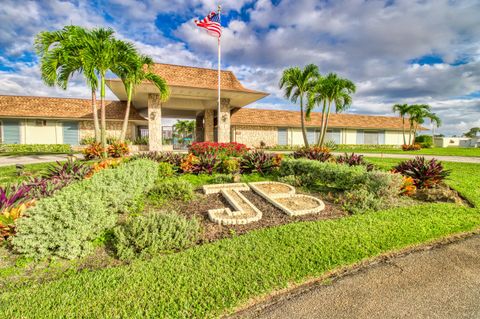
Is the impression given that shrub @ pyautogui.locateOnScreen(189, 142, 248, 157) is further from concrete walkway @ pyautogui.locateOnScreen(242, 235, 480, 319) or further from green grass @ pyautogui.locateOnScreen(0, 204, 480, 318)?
concrete walkway @ pyautogui.locateOnScreen(242, 235, 480, 319)

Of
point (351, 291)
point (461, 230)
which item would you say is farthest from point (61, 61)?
point (461, 230)

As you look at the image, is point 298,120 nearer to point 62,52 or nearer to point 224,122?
point 224,122

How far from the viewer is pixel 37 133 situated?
1955 centimetres

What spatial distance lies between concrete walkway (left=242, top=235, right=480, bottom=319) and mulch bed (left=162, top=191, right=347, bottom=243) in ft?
5.59

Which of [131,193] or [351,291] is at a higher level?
[131,193]

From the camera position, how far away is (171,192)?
6133 millimetres

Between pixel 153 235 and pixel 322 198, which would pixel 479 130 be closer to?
pixel 322 198

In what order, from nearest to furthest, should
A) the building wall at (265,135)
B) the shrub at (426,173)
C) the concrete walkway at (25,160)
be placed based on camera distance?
the shrub at (426,173) < the concrete walkway at (25,160) < the building wall at (265,135)

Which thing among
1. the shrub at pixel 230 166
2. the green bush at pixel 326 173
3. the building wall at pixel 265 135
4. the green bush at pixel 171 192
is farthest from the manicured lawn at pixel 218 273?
the building wall at pixel 265 135

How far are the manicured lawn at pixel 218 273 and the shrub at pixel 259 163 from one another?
5.09m

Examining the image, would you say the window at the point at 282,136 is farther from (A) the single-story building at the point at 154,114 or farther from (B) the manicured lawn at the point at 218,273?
→ (B) the manicured lawn at the point at 218,273

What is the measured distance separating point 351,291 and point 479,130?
306 ft

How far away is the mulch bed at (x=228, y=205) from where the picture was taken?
13.3 ft

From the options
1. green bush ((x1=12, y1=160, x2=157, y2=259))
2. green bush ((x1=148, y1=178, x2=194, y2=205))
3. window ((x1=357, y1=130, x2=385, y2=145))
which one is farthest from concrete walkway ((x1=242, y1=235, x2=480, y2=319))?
window ((x1=357, y1=130, x2=385, y2=145))
